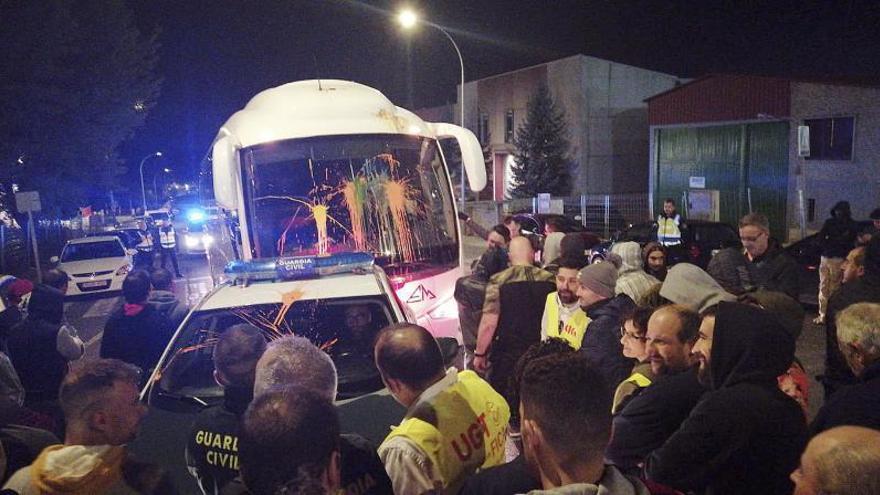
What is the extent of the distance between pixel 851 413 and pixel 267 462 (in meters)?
2.52

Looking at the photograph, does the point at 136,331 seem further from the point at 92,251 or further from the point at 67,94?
the point at 67,94

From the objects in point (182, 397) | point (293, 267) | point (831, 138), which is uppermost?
point (831, 138)

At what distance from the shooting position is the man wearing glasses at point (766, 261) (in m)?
Result: 6.19

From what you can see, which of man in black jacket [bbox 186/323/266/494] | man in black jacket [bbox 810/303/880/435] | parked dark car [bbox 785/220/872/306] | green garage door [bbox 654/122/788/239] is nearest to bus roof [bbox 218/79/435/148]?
man in black jacket [bbox 186/323/266/494]

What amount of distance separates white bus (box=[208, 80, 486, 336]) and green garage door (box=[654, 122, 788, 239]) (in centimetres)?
1972

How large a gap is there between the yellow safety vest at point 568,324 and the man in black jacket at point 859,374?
1633 millimetres

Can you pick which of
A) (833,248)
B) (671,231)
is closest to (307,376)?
(833,248)

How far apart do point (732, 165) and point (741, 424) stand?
83.0ft

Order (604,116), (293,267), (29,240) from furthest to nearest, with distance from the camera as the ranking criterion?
(604,116), (29,240), (293,267)

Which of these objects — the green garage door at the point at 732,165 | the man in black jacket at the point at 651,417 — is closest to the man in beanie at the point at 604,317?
the man in black jacket at the point at 651,417

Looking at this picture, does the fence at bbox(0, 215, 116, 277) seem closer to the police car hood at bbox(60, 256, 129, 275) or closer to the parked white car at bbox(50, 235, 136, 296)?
the parked white car at bbox(50, 235, 136, 296)

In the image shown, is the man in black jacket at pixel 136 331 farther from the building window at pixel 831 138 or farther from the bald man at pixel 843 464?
the building window at pixel 831 138

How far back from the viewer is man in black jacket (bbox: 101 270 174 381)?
17.5ft

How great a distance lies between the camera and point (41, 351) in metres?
4.99
